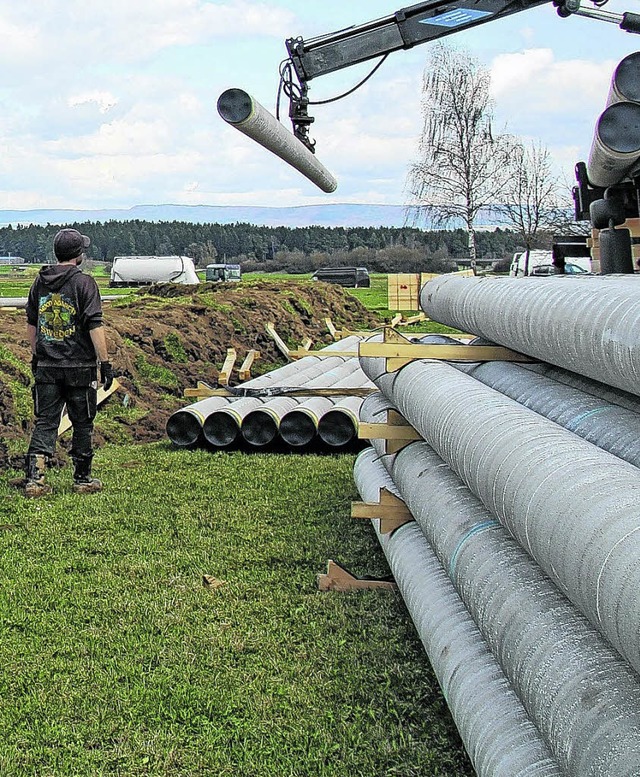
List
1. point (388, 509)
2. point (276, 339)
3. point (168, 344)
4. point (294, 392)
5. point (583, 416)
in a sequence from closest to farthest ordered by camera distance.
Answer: point (583, 416)
point (388, 509)
point (294, 392)
point (168, 344)
point (276, 339)

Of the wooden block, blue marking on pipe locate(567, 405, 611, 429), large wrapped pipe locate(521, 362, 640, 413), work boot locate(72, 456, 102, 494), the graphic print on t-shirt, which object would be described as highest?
the graphic print on t-shirt

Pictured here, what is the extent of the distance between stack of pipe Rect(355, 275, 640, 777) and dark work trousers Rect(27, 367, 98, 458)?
2.89 m

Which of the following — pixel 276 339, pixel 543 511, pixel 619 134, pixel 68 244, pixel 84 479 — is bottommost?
pixel 84 479

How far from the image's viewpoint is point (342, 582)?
5598 mm

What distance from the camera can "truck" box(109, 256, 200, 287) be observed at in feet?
168

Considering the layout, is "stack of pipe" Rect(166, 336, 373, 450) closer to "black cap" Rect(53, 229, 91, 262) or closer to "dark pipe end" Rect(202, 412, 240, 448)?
"dark pipe end" Rect(202, 412, 240, 448)

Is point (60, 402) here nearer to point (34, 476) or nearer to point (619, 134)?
point (34, 476)

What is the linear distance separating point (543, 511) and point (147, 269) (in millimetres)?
50061

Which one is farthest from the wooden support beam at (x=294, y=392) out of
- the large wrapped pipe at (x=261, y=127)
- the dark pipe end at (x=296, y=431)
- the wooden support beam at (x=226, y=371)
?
the large wrapped pipe at (x=261, y=127)

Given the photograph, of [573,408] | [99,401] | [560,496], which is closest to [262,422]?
[99,401]

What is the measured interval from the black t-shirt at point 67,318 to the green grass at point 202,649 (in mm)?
1123

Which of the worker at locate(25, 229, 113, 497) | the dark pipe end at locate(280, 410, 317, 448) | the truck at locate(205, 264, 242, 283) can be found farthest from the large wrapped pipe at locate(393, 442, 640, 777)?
the truck at locate(205, 264, 242, 283)

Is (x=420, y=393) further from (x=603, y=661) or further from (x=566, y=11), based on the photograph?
(x=566, y=11)

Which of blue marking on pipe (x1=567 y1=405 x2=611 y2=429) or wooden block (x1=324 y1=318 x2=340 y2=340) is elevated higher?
blue marking on pipe (x1=567 y1=405 x2=611 y2=429)
